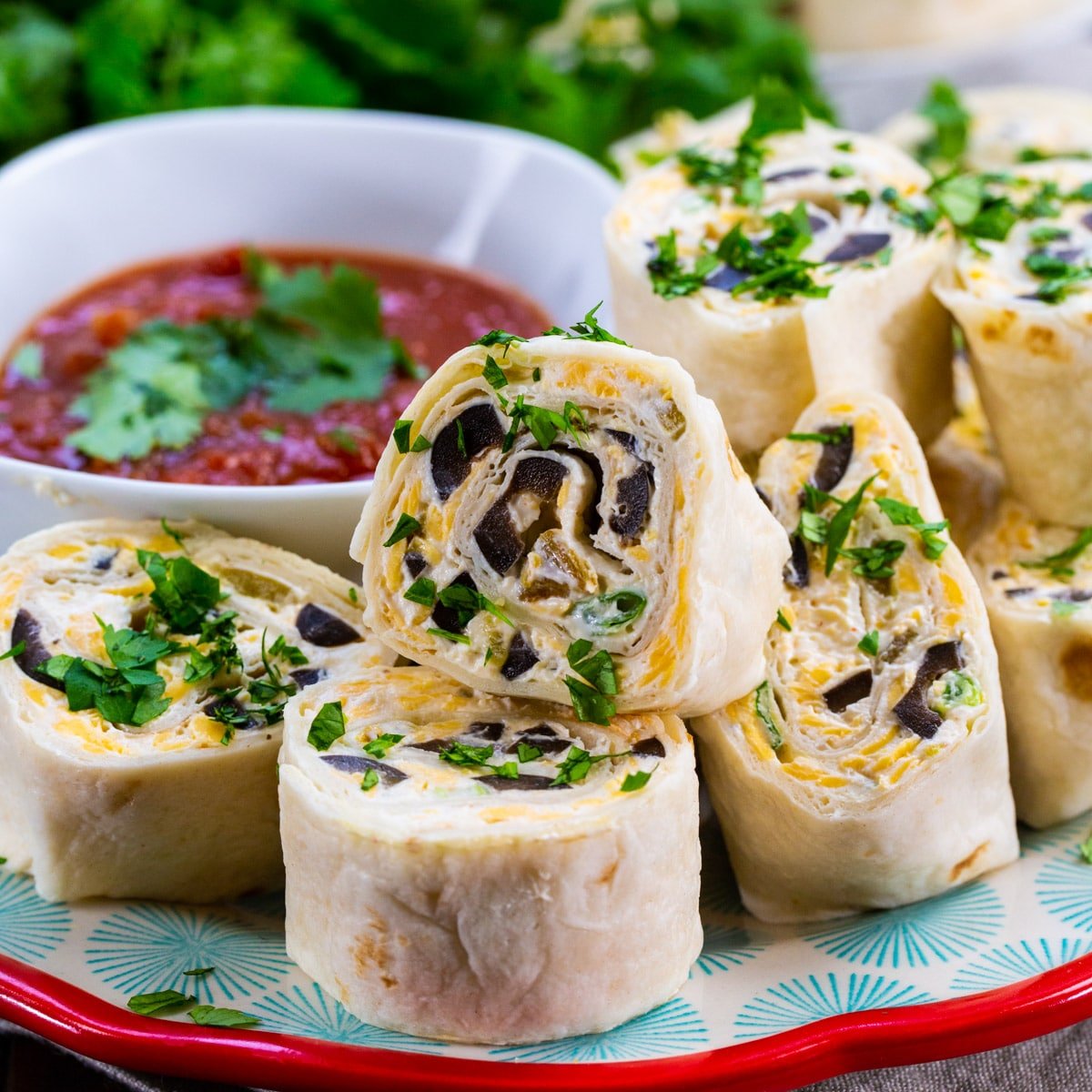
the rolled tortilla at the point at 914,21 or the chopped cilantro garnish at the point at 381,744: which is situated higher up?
the rolled tortilla at the point at 914,21

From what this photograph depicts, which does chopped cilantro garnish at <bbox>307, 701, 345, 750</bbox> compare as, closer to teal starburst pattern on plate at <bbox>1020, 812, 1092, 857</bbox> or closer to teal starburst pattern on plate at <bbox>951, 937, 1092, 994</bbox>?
teal starburst pattern on plate at <bbox>951, 937, 1092, 994</bbox>

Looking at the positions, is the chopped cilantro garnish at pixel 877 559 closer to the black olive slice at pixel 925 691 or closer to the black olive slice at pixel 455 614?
the black olive slice at pixel 925 691

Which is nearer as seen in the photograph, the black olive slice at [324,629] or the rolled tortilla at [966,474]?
the black olive slice at [324,629]

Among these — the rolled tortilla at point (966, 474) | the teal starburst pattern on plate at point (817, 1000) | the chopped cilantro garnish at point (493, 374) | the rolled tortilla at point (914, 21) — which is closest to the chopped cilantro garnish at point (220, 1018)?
the teal starburst pattern on plate at point (817, 1000)

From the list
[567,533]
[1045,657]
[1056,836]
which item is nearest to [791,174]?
[1045,657]

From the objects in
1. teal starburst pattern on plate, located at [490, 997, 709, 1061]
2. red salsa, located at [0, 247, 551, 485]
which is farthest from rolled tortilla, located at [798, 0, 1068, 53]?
teal starburst pattern on plate, located at [490, 997, 709, 1061]
